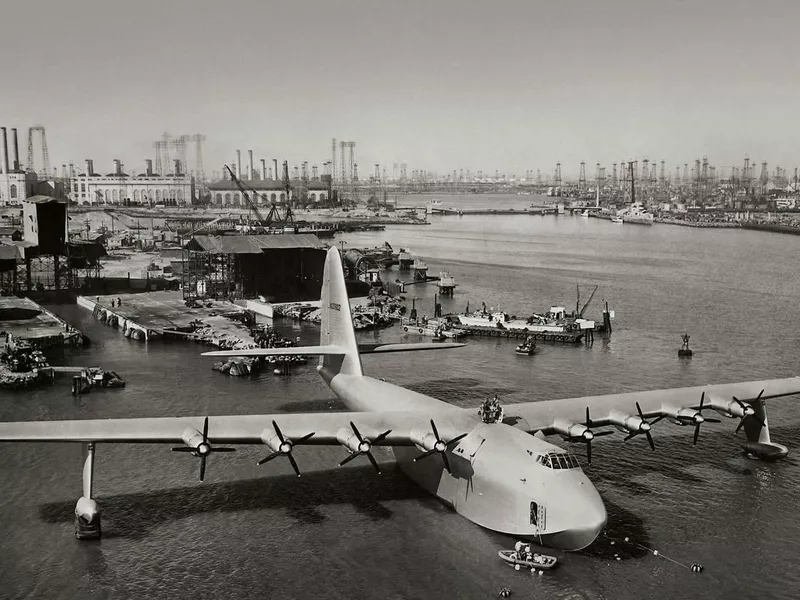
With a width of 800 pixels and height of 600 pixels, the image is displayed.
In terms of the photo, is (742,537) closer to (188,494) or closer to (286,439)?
(286,439)

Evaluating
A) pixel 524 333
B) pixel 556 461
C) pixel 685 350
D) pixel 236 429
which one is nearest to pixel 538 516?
pixel 556 461

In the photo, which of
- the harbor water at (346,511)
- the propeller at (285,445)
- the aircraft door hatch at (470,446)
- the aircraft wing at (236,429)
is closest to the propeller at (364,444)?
the aircraft wing at (236,429)

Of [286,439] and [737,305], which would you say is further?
[737,305]

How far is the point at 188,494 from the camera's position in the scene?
142ft

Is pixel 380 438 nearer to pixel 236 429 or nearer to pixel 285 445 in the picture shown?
pixel 285 445

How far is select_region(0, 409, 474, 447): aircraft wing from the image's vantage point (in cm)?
3606

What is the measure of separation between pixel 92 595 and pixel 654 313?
94977 mm

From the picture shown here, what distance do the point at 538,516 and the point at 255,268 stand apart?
299 ft

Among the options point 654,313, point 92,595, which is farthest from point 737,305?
point 92,595

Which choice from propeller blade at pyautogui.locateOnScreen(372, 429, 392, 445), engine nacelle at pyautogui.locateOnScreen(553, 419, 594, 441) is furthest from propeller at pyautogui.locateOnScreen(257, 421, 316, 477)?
engine nacelle at pyautogui.locateOnScreen(553, 419, 594, 441)

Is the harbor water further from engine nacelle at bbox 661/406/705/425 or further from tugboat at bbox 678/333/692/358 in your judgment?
tugboat at bbox 678/333/692/358

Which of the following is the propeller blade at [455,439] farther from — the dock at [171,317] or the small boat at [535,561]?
the dock at [171,317]

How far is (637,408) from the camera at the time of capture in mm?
41875

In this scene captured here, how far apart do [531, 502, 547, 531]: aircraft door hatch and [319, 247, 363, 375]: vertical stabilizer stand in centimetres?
1933
